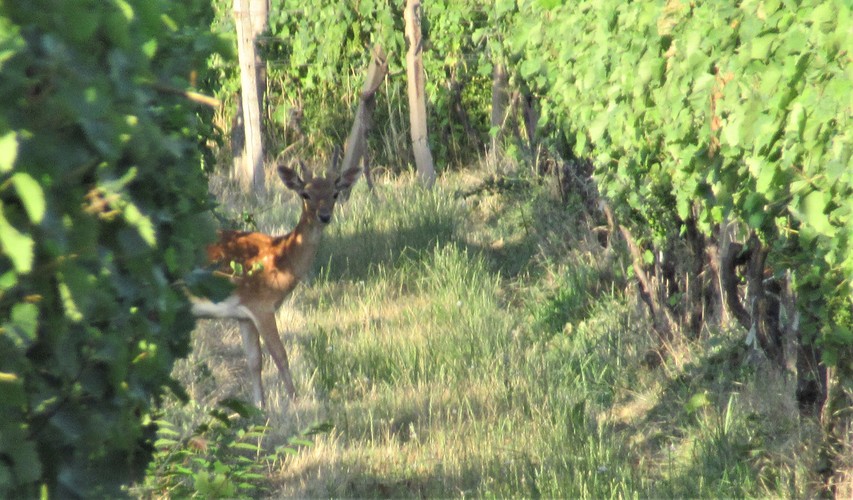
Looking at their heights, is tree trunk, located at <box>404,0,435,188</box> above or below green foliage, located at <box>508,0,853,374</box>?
above

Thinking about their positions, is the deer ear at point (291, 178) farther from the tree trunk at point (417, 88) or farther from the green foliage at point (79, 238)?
the green foliage at point (79, 238)

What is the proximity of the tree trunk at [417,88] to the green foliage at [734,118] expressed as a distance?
5923 millimetres

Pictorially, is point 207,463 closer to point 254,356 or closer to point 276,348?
point 276,348

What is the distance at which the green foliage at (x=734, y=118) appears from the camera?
3264mm

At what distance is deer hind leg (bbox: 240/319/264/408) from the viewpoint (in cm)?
666

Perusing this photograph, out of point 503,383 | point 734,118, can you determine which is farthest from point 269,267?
point 734,118

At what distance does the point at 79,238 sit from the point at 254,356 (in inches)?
201

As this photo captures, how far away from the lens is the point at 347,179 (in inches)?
301

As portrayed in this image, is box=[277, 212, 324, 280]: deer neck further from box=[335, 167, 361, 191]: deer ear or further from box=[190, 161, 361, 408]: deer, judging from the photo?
box=[335, 167, 361, 191]: deer ear

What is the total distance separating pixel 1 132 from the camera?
1.71 metres

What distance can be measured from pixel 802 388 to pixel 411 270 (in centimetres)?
469

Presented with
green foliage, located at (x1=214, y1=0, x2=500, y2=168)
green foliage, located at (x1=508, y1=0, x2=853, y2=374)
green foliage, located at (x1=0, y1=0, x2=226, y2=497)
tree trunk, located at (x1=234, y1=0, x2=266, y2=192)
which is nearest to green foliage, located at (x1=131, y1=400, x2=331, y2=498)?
green foliage, located at (x1=0, y1=0, x2=226, y2=497)

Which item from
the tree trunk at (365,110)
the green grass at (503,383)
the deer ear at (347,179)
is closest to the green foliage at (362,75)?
the tree trunk at (365,110)

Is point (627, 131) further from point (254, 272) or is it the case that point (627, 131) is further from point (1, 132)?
point (1, 132)
